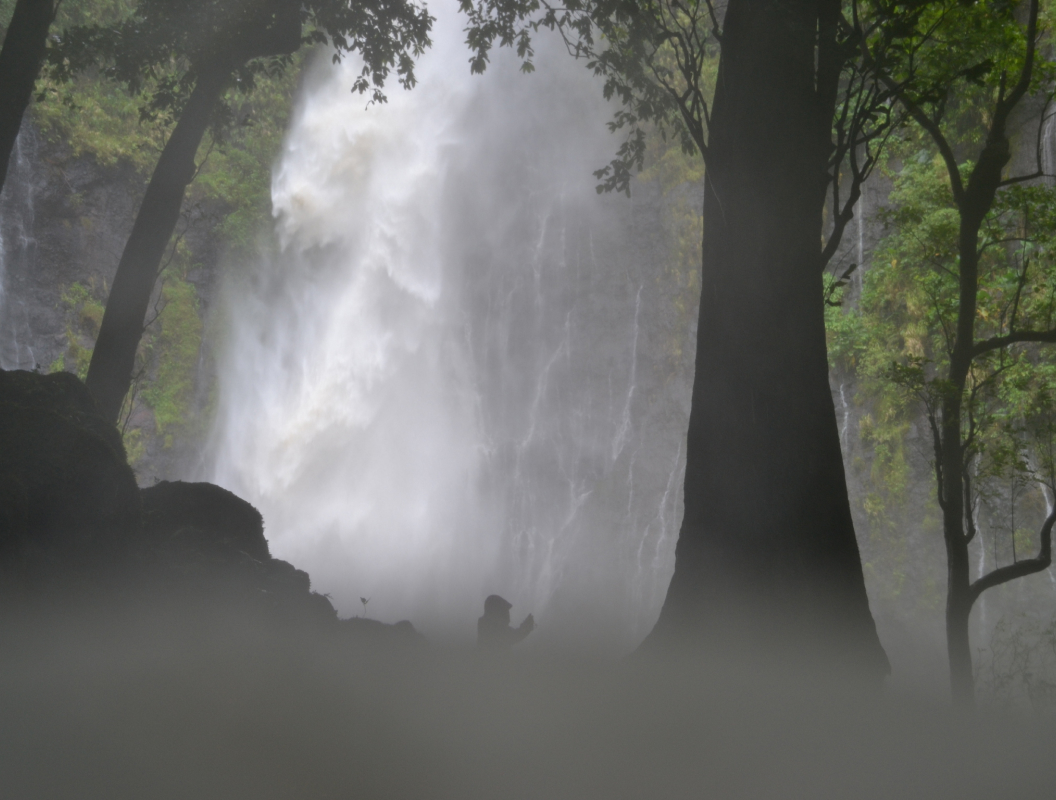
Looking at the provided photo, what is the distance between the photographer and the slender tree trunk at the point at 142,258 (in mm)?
6316

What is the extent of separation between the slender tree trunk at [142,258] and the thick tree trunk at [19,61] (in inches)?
48.5

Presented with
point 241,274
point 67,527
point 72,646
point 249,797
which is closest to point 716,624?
point 249,797

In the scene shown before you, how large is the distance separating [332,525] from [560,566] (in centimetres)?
659

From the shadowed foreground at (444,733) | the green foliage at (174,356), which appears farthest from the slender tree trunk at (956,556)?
the green foliage at (174,356)

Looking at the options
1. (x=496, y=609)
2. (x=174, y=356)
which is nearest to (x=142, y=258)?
(x=496, y=609)

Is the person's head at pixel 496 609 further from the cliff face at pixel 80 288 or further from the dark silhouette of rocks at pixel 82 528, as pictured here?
the cliff face at pixel 80 288

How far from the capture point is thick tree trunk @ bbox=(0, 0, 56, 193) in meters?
5.29

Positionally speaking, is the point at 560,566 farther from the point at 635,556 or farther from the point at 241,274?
the point at 241,274

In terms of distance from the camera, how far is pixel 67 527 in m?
3.71

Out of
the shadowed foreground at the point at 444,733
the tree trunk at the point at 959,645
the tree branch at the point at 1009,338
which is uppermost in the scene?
the tree branch at the point at 1009,338

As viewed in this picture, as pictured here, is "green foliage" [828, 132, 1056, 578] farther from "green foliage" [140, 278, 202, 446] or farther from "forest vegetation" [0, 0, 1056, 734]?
"green foliage" [140, 278, 202, 446]

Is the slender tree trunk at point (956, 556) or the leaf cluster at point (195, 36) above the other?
the leaf cluster at point (195, 36)

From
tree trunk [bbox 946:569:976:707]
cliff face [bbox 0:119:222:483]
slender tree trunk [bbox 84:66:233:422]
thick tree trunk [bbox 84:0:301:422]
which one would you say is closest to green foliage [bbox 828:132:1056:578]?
tree trunk [bbox 946:569:976:707]

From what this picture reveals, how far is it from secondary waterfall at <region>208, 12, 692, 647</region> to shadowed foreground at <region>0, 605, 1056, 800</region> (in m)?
12.2
